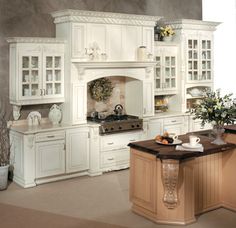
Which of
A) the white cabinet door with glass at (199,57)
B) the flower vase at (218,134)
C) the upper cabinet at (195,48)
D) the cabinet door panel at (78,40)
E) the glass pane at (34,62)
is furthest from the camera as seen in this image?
the white cabinet door with glass at (199,57)

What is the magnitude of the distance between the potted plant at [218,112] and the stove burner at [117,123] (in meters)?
2.16

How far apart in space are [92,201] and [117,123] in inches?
70.2

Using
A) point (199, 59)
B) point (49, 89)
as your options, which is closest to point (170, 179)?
point (49, 89)

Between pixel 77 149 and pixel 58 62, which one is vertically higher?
pixel 58 62

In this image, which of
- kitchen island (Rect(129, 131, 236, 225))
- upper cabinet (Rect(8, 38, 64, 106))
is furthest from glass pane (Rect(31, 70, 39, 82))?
kitchen island (Rect(129, 131, 236, 225))

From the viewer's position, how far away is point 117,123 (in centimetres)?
735

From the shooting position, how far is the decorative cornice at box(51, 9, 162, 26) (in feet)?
22.6

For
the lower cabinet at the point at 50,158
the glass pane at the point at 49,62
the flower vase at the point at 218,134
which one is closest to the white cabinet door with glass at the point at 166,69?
the glass pane at the point at 49,62

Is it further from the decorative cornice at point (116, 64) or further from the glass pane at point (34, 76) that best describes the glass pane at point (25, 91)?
the decorative cornice at point (116, 64)

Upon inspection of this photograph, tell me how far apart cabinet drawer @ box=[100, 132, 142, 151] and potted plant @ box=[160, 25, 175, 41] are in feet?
6.59

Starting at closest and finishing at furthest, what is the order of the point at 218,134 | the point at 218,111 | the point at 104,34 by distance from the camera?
1. the point at 218,111
2. the point at 218,134
3. the point at 104,34

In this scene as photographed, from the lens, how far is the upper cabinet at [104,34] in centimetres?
696

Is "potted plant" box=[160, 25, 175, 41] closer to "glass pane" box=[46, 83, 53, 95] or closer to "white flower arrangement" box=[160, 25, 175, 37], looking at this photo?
"white flower arrangement" box=[160, 25, 175, 37]

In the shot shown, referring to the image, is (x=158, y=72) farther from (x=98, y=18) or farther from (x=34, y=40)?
(x=34, y=40)
